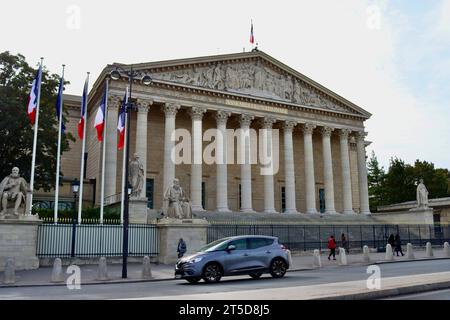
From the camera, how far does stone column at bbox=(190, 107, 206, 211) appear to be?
119 ft

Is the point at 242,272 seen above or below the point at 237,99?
below

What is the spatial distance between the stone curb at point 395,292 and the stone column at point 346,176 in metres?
34.6

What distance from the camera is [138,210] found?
26.2 metres

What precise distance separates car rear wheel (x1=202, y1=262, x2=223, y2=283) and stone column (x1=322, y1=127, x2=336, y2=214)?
3089 centimetres

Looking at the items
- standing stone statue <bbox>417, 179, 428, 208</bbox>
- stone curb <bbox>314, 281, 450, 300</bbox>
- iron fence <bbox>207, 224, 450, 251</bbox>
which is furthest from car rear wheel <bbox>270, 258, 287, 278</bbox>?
standing stone statue <bbox>417, 179, 428, 208</bbox>

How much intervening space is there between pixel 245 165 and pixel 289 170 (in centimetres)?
526

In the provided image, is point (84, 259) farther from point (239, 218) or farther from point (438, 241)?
point (438, 241)

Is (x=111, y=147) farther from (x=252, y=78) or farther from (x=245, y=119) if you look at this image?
(x=252, y=78)

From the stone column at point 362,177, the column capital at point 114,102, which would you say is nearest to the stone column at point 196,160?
the column capital at point 114,102
